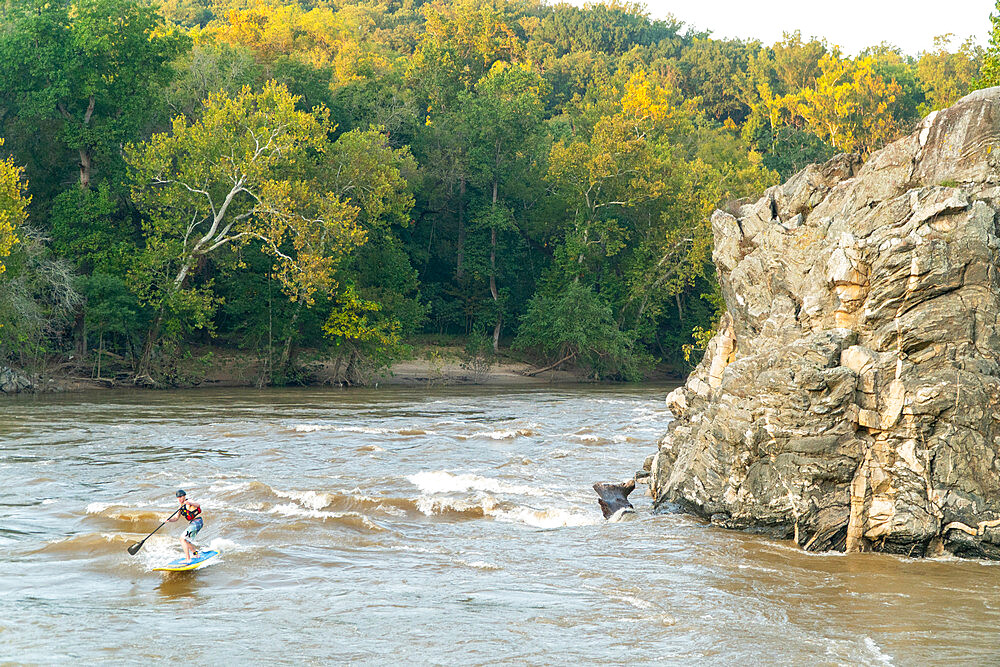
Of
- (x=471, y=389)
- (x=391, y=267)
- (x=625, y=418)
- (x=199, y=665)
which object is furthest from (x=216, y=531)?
(x=391, y=267)

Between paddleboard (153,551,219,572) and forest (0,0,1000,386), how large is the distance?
83.9 ft

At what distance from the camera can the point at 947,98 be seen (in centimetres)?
8606

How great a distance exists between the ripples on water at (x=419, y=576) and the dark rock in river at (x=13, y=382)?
15227 millimetres

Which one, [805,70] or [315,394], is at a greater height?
[805,70]

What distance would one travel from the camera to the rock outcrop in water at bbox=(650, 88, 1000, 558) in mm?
14953

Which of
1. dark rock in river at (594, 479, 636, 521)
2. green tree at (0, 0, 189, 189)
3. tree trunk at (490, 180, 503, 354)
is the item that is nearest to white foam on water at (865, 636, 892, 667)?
dark rock in river at (594, 479, 636, 521)

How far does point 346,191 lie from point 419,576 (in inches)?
1451

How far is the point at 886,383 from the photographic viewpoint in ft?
51.0

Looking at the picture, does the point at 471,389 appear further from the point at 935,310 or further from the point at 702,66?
the point at 702,66

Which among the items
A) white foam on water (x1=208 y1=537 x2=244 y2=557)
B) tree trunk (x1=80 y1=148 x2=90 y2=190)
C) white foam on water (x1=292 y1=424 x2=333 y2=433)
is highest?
tree trunk (x1=80 y1=148 x2=90 y2=190)

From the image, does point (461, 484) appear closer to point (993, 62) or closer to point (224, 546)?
point (224, 546)

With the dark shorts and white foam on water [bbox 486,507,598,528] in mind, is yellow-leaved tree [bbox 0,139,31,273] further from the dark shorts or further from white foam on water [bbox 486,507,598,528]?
white foam on water [bbox 486,507,598,528]

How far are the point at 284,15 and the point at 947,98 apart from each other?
57475mm

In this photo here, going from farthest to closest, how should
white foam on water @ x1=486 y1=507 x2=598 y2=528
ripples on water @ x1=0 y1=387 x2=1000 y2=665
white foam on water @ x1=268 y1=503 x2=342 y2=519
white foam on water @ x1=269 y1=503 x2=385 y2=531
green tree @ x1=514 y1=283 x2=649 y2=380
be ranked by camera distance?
green tree @ x1=514 y1=283 x2=649 y2=380, white foam on water @ x1=268 y1=503 x2=342 y2=519, white foam on water @ x1=486 y1=507 x2=598 y2=528, white foam on water @ x1=269 y1=503 x2=385 y2=531, ripples on water @ x1=0 y1=387 x2=1000 y2=665
